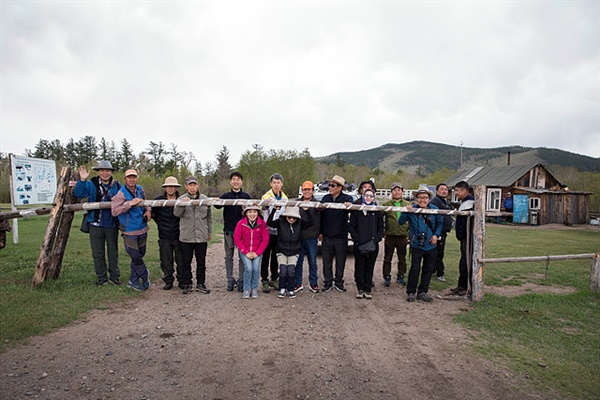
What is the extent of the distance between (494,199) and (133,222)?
1178 inches

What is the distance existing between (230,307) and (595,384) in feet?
15.7

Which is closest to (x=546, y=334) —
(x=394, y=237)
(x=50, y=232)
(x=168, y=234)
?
(x=394, y=237)

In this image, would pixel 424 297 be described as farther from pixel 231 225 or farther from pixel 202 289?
pixel 202 289

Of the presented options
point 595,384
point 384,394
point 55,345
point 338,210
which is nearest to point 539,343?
point 595,384

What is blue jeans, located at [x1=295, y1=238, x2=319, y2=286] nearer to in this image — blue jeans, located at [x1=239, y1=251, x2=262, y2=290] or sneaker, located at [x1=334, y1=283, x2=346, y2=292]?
sneaker, located at [x1=334, y1=283, x2=346, y2=292]

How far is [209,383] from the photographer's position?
11.8 feet

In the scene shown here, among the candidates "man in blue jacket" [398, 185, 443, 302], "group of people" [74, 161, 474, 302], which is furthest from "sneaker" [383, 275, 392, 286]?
"man in blue jacket" [398, 185, 443, 302]

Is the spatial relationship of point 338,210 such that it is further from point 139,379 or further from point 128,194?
point 139,379

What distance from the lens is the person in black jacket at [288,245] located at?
264 inches

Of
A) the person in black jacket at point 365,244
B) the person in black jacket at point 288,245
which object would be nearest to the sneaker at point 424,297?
the person in black jacket at point 365,244

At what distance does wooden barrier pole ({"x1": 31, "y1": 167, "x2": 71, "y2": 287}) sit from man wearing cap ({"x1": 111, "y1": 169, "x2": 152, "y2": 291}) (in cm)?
106

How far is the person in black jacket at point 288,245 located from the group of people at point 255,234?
18mm

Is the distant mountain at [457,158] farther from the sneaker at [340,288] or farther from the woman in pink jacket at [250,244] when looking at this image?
the woman in pink jacket at [250,244]

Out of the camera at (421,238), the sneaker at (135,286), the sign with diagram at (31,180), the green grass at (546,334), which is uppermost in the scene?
the sign with diagram at (31,180)
